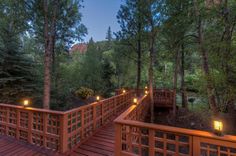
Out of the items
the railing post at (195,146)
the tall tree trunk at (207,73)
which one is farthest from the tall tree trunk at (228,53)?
the railing post at (195,146)

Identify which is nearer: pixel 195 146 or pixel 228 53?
pixel 195 146

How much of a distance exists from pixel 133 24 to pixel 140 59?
2.45m

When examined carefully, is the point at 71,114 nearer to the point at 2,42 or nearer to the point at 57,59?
the point at 2,42

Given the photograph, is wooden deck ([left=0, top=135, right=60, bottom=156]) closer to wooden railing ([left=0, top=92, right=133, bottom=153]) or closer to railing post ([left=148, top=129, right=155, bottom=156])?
wooden railing ([left=0, top=92, right=133, bottom=153])

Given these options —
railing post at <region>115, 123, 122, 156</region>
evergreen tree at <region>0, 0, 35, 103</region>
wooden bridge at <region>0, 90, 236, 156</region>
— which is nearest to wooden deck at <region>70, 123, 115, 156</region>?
→ wooden bridge at <region>0, 90, 236, 156</region>

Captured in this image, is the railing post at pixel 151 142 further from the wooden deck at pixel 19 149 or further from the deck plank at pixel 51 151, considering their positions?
the wooden deck at pixel 19 149

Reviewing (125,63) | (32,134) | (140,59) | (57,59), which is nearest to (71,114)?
(32,134)

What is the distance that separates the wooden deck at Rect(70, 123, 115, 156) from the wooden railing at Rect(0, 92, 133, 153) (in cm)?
18

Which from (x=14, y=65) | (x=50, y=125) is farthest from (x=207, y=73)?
(x=14, y=65)

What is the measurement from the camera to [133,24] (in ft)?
33.4

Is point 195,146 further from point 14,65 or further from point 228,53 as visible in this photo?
point 14,65

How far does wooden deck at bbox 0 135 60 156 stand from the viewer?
10.8 feet

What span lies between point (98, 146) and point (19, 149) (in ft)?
6.06

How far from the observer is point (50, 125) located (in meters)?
3.54
